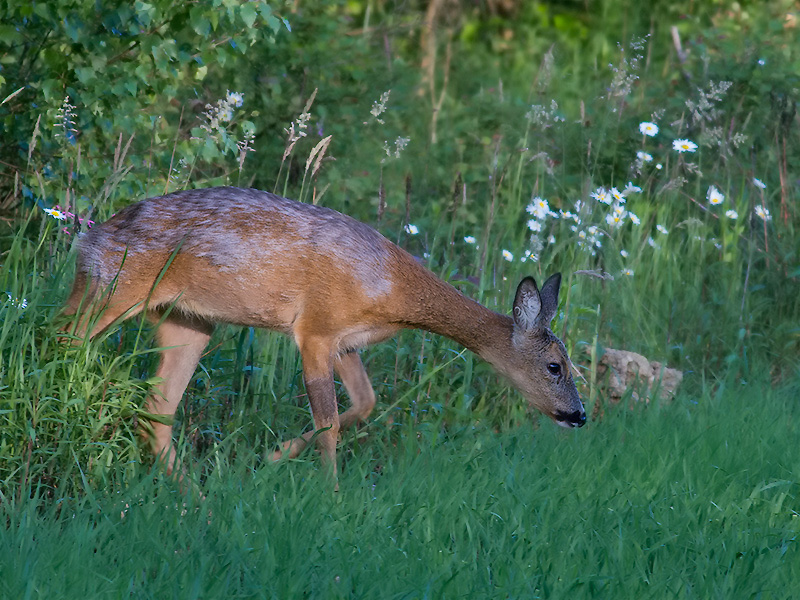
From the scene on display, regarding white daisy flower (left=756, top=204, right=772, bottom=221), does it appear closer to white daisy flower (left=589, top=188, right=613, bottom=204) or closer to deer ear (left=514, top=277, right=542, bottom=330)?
white daisy flower (left=589, top=188, right=613, bottom=204)

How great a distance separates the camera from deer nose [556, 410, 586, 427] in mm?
6188

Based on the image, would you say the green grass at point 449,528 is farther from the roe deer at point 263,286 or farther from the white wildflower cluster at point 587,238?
the white wildflower cluster at point 587,238

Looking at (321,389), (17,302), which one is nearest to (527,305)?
(321,389)

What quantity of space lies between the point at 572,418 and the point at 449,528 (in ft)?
6.20

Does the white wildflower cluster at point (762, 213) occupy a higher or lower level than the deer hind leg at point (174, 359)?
higher

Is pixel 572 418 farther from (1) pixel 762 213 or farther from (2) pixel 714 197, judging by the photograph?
(2) pixel 714 197

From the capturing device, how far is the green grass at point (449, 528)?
3.87 meters

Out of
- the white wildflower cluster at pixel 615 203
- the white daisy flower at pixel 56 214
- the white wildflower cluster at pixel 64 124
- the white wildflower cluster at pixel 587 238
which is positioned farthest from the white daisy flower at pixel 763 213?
the white daisy flower at pixel 56 214

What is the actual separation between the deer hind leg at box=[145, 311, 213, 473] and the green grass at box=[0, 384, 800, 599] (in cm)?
43

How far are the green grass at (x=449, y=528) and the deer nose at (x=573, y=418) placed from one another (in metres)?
0.34

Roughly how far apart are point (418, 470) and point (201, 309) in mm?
1299

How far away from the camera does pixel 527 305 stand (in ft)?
20.2

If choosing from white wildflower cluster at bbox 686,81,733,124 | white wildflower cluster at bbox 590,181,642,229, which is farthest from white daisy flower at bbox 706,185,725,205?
white wildflower cluster at bbox 590,181,642,229

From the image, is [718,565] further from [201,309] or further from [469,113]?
[469,113]
